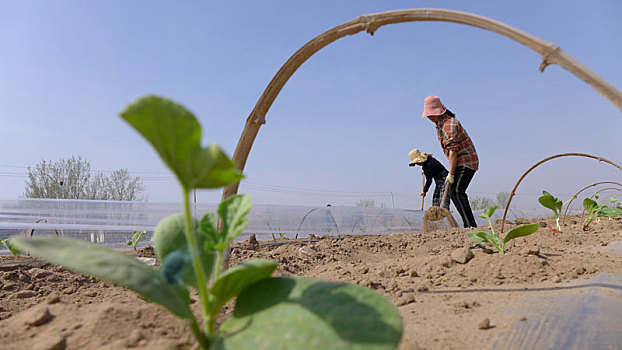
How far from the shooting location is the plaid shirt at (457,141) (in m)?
5.29

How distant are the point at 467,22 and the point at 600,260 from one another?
62.1 inches

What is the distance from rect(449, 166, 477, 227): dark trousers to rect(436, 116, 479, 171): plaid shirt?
0.30 feet

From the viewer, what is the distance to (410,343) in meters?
0.87

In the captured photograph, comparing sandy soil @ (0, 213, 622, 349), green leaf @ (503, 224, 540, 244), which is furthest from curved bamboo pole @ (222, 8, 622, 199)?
green leaf @ (503, 224, 540, 244)

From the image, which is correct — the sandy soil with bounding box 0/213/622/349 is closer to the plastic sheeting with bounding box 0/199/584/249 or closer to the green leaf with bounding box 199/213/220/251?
the green leaf with bounding box 199/213/220/251

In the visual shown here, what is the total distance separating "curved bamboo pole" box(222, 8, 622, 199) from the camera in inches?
36.6

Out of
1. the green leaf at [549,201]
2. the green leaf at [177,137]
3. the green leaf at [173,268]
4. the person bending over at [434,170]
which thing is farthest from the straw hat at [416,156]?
the green leaf at [177,137]

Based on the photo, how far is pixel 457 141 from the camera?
17.6 ft

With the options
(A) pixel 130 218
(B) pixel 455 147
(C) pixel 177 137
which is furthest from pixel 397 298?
(A) pixel 130 218

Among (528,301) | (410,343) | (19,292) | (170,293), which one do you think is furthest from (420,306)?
(19,292)

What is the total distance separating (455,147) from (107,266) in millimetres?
5239

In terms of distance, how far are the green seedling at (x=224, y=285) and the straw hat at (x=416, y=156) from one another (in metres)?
6.27

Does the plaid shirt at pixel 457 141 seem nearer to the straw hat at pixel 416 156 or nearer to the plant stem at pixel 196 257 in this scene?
the straw hat at pixel 416 156

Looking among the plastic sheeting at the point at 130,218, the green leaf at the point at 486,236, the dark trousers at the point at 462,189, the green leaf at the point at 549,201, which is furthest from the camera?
the plastic sheeting at the point at 130,218
